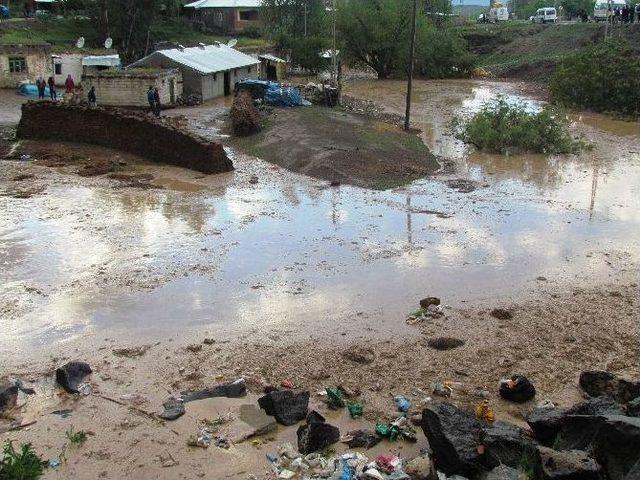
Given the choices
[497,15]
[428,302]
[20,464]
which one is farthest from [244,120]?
[497,15]

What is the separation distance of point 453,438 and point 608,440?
155 centimetres

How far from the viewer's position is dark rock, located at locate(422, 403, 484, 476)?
7.30 metres

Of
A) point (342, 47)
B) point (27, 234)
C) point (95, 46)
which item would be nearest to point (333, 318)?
point (27, 234)

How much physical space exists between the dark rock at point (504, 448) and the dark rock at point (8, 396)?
569 centimetres

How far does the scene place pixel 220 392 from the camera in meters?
9.12

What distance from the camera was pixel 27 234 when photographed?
615 inches

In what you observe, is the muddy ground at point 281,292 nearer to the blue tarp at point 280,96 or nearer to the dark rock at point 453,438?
the dark rock at point 453,438

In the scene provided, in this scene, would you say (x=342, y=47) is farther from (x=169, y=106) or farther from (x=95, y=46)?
(x=169, y=106)

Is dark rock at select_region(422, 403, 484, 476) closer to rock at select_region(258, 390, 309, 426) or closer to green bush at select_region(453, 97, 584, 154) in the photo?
rock at select_region(258, 390, 309, 426)

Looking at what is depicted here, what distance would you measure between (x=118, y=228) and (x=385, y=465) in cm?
1055

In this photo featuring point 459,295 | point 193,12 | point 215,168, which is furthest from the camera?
point 193,12

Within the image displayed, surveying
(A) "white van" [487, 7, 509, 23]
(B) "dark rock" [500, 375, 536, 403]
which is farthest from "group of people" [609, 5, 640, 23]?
(B) "dark rock" [500, 375, 536, 403]

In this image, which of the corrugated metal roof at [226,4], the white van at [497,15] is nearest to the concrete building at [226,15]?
the corrugated metal roof at [226,4]

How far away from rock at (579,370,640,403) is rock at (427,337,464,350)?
1.94 meters
